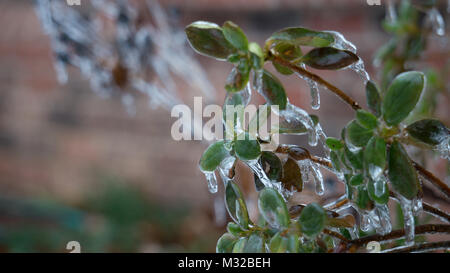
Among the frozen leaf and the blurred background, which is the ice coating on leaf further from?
the blurred background

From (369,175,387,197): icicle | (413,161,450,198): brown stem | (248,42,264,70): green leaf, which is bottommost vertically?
(369,175,387,197): icicle

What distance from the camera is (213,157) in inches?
11.8

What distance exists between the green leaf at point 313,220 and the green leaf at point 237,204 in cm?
4

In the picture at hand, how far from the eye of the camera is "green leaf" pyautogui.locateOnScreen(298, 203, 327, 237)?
0.83 feet

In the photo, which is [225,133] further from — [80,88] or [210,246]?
[80,88]

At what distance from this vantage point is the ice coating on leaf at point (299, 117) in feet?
0.98

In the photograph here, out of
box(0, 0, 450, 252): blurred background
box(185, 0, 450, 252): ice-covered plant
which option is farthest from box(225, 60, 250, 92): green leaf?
box(0, 0, 450, 252): blurred background

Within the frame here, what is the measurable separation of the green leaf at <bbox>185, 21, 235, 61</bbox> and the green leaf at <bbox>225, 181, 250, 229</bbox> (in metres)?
0.08

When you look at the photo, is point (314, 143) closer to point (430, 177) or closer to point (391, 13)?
point (430, 177)

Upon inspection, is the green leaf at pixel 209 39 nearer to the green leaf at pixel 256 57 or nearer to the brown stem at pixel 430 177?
the green leaf at pixel 256 57

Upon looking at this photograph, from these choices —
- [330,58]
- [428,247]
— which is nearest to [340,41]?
[330,58]

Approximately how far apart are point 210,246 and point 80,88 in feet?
2.92
